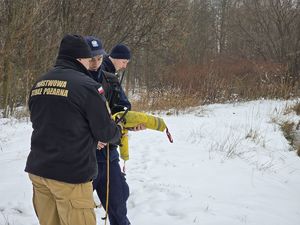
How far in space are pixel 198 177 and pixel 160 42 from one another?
1039 cm

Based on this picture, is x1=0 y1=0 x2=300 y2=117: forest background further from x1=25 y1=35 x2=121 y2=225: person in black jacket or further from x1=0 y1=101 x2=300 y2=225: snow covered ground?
x1=25 y1=35 x2=121 y2=225: person in black jacket

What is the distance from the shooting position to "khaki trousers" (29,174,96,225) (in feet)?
7.31

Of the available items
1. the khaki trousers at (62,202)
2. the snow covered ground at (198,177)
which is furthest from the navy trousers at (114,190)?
the snow covered ground at (198,177)

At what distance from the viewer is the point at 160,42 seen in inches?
581

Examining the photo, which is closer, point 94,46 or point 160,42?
point 94,46

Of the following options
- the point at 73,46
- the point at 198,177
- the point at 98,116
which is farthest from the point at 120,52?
the point at 198,177

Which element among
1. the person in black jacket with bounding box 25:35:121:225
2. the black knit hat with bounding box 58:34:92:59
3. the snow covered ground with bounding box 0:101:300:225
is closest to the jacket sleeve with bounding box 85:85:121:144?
the person in black jacket with bounding box 25:35:121:225

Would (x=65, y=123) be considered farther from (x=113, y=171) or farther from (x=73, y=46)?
(x=113, y=171)

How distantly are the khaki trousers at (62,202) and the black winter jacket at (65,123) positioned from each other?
2.2 inches

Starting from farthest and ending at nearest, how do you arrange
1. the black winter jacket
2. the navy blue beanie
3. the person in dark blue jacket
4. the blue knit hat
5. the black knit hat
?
the navy blue beanie < the person in dark blue jacket < the blue knit hat < the black knit hat < the black winter jacket

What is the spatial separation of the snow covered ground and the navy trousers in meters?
0.74

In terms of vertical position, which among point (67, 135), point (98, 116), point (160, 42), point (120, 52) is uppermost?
point (160, 42)

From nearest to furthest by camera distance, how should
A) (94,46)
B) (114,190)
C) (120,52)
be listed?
(94,46)
(114,190)
(120,52)

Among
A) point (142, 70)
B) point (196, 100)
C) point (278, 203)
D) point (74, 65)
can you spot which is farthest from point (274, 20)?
point (74, 65)
